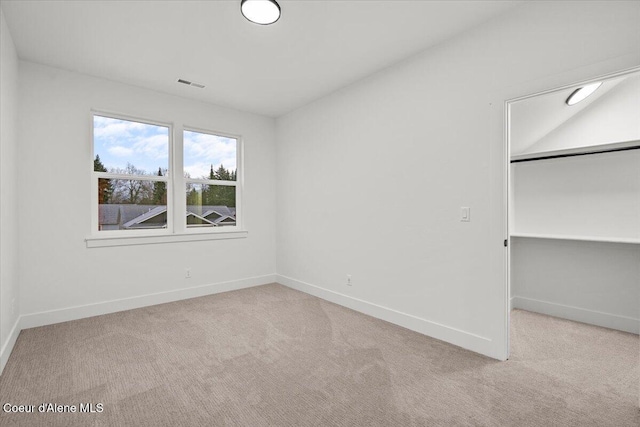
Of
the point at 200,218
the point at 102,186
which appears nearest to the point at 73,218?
the point at 102,186

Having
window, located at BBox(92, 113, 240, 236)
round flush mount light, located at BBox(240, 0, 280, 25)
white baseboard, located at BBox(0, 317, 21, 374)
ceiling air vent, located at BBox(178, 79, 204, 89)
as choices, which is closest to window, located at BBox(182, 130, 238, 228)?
window, located at BBox(92, 113, 240, 236)

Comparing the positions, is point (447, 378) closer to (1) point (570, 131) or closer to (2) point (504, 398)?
(2) point (504, 398)

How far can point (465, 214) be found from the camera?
2748 mm

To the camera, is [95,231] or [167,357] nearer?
[167,357]

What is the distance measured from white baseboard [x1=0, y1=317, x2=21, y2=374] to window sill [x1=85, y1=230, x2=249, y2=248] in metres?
0.97

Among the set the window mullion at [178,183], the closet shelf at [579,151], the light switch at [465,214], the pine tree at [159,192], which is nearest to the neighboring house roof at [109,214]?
the pine tree at [159,192]

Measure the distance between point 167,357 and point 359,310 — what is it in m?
2.08

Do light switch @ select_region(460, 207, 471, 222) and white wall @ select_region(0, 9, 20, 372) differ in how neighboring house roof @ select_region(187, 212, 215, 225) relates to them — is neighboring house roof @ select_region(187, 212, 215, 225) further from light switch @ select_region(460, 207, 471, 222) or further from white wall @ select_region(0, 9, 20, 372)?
light switch @ select_region(460, 207, 471, 222)

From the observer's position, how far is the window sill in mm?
3611

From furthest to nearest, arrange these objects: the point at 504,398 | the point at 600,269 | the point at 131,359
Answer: the point at 600,269 → the point at 131,359 → the point at 504,398

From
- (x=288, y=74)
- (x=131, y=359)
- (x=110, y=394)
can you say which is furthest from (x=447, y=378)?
(x=288, y=74)

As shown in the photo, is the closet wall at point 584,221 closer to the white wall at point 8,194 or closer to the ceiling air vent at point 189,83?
the ceiling air vent at point 189,83

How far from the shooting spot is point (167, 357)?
101 inches

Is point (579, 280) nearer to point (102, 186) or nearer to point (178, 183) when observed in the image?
point (178, 183)
